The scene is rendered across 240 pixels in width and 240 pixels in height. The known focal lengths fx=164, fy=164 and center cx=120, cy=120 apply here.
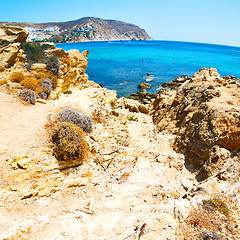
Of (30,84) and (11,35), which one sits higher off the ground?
(11,35)

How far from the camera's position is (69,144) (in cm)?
859

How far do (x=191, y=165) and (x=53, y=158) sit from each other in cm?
831

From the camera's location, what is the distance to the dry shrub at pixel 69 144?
8521mm

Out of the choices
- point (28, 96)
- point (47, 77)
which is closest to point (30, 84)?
point (28, 96)

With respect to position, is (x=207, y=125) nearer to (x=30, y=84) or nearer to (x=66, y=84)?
(x=30, y=84)

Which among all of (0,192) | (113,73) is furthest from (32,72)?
(113,73)

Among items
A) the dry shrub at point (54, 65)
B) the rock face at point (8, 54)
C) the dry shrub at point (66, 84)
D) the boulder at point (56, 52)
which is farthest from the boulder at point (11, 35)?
the dry shrub at point (66, 84)

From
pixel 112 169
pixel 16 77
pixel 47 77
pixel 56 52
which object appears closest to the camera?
pixel 112 169

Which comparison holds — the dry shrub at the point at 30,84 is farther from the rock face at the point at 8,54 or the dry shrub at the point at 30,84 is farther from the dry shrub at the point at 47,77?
the rock face at the point at 8,54

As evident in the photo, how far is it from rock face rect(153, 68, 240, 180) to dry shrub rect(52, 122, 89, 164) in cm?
688

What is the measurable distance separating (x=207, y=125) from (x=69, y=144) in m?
8.84

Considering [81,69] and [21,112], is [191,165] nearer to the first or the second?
[21,112]

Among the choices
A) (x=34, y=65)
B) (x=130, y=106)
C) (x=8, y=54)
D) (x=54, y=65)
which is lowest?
(x=130, y=106)

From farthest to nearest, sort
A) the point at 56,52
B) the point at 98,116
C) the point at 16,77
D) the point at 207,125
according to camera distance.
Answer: the point at 56,52 → the point at 16,77 → the point at 98,116 → the point at 207,125
